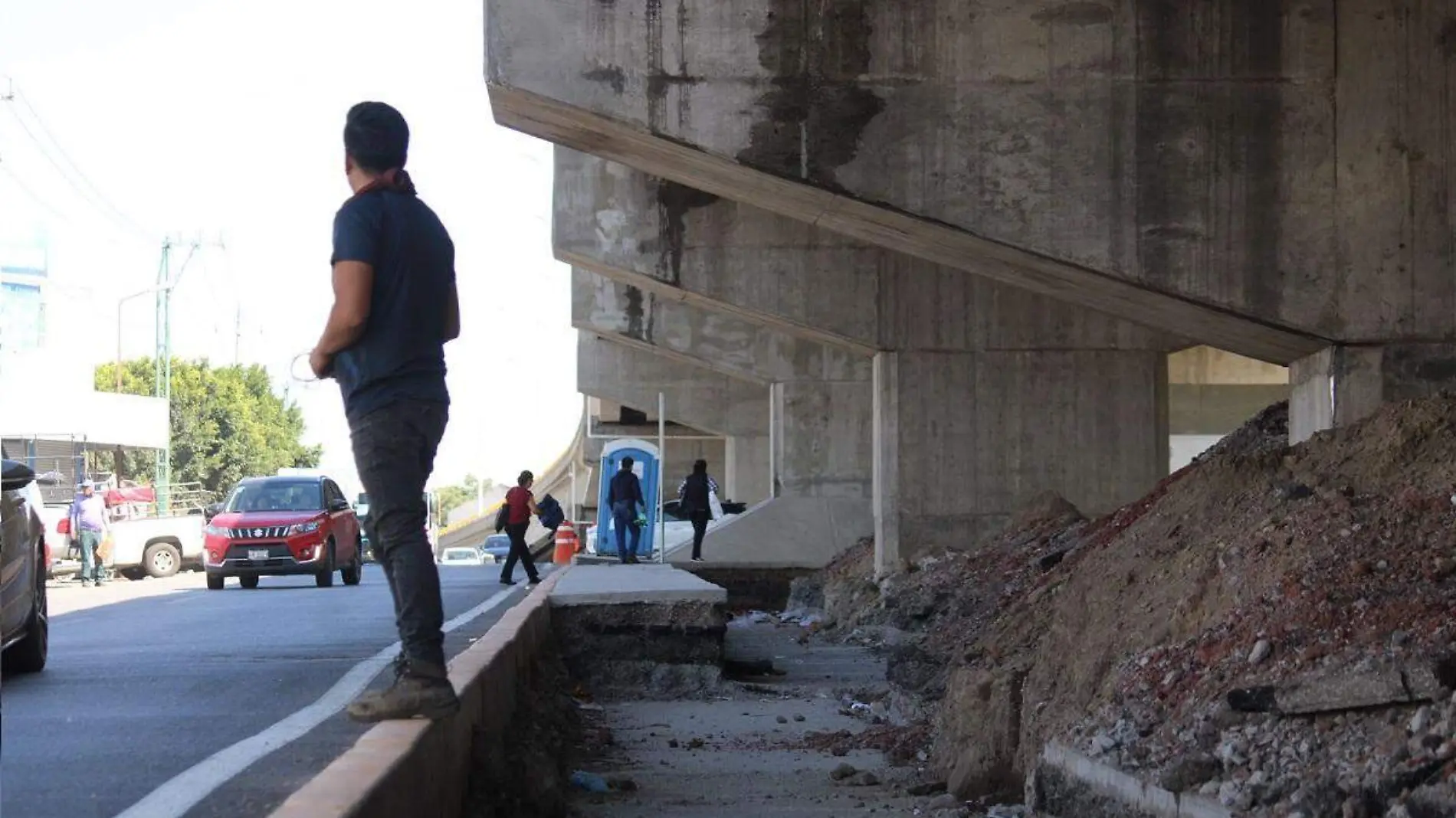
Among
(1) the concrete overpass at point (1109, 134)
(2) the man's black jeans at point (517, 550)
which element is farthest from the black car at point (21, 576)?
(2) the man's black jeans at point (517, 550)

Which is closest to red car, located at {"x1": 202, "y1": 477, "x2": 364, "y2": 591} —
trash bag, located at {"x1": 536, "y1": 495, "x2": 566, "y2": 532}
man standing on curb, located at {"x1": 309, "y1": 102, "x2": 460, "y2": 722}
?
trash bag, located at {"x1": 536, "y1": 495, "x2": 566, "y2": 532}

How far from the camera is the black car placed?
9.74 metres

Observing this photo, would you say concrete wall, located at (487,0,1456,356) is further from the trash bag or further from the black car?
the trash bag

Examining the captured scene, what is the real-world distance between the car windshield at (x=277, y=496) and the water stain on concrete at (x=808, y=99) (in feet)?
42.5

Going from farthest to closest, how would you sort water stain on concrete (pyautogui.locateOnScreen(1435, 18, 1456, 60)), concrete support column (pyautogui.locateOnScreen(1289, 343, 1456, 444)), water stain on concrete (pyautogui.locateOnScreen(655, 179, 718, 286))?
water stain on concrete (pyautogui.locateOnScreen(655, 179, 718, 286))
concrete support column (pyautogui.locateOnScreen(1289, 343, 1456, 444))
water stain on concrete (pyautogui.locateOnScreen(1435, 18, 1456, 60))

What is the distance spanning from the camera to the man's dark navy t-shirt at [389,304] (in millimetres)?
5805

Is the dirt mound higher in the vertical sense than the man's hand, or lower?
lower

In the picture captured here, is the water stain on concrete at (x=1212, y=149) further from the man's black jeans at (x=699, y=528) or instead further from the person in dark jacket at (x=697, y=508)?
the man's black jeans at (x=699, y=528)

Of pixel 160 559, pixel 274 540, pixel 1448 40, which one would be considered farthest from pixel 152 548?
pixel 1448 40

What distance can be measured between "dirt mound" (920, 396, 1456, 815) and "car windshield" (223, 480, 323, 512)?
17264 millimetres

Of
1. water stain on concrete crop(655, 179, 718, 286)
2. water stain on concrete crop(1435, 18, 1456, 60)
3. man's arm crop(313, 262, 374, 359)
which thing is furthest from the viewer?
water stain on concrete crop(655, 179, 718, 286)

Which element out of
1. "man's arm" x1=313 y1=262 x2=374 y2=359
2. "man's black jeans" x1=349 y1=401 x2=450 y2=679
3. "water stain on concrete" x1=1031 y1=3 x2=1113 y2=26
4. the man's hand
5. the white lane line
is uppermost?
"water stain on concrete" x1=1031 y1=3 x2=1113 y2=26

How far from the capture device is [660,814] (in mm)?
8828

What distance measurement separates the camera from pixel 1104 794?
278 inches
